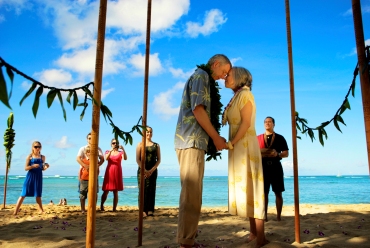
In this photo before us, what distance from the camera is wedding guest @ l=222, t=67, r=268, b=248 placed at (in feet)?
10.1

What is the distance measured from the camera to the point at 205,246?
362 centimetres

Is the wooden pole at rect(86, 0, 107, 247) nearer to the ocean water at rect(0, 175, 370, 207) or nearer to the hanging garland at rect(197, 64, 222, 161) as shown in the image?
the hanging garland at rect(197, 64, 222, 161)

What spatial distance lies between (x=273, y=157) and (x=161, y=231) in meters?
2.10

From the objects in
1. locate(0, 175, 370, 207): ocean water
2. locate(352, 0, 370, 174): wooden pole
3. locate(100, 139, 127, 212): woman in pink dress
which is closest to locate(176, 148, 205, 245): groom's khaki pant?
locate(352, 0, 370, 174): wooden pole

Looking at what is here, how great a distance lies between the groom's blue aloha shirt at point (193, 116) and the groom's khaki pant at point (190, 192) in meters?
0.07

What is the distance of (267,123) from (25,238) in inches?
157

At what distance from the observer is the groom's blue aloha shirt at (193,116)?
291cm

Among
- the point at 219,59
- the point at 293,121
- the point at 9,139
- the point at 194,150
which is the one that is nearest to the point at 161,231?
the point at 194,150

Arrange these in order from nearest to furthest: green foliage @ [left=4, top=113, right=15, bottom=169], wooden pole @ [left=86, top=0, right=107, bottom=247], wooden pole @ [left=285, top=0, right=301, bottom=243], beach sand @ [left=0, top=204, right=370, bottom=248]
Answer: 1. wooden pole @ [left=86, top=0, right=107, bottom=247]
2. wooden pole @ [left=285, top=0, right=301, bottom=243]
3. beach sand @ [left=0, top=204, right=370, bottom=248]
4. green foliage @ [left=4, top=113, right=15, bottom=169]

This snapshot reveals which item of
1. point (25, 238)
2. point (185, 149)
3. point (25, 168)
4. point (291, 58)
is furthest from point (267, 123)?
point (25, 168)

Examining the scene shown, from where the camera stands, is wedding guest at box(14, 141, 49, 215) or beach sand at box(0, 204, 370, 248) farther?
wedding guest at box(14, 141, 49, 215)

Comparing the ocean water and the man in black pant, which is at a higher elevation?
the man in black pant

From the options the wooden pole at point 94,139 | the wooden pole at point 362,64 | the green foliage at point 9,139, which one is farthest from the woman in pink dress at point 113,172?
the wooden pole at point 362,64

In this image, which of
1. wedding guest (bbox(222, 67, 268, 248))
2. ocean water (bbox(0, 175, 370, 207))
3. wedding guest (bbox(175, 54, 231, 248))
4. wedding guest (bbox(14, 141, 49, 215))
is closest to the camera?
wedding guest (bbox(175, 54, 231, 248))
